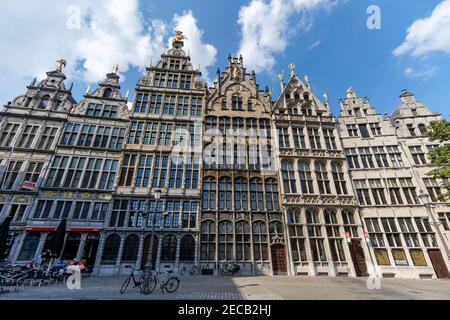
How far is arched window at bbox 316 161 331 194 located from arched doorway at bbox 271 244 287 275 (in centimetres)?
785

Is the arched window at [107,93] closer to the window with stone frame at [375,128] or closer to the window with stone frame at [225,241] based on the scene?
the window with stone frame at [225,241]

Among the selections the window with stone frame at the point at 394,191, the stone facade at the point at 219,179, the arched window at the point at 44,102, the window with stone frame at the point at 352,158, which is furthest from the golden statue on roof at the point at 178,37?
the window with stone frame at the point at 394,191

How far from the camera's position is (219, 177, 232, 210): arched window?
71.4 feet

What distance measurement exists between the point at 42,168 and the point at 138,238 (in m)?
12.5

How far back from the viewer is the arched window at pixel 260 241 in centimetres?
2005

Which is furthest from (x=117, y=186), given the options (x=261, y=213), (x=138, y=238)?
(x=261, y=213)

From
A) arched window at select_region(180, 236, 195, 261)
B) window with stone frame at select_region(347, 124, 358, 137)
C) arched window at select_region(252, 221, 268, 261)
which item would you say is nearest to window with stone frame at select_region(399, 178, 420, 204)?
window with stone frame at select_region(347, 124, 358, 137)

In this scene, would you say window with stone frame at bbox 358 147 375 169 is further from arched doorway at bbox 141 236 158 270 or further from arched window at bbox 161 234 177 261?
arched doorway at bbox 141 236 158 270

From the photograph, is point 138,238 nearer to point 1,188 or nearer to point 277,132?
point 1,188

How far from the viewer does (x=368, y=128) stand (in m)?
25.7

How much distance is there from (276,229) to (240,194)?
200 inches
